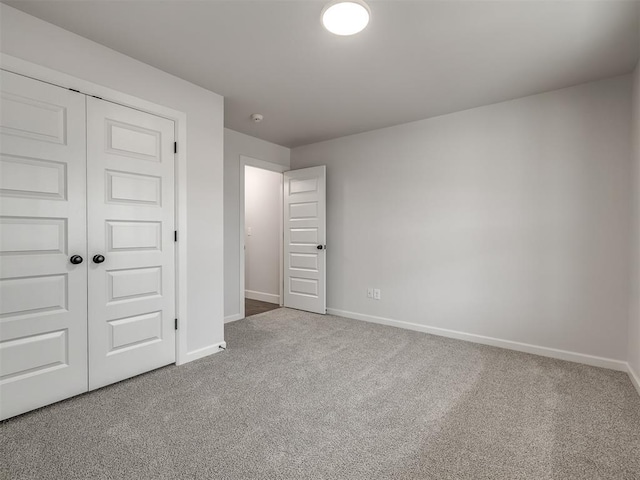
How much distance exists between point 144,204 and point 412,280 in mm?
2984

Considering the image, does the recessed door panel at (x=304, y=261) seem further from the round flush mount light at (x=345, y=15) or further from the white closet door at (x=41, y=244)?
the round flush mount light at (x=345, y=15)

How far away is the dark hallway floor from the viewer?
4641mm

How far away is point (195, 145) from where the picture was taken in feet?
9.33

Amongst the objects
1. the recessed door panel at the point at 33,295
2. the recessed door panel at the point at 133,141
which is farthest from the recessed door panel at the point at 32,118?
the recessed door panel at the point at 33,295

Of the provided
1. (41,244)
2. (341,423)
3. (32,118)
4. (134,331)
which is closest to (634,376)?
(341,423)

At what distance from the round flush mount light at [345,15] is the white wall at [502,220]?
83.1 inches

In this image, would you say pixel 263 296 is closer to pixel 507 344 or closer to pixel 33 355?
pixel 33 355

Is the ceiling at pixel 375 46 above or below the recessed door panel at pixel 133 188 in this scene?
above

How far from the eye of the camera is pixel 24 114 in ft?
6.36

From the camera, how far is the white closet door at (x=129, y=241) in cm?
226

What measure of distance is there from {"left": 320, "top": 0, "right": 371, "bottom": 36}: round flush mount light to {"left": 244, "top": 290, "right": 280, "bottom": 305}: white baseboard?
4037 millimetres

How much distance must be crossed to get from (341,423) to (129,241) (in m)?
2.04

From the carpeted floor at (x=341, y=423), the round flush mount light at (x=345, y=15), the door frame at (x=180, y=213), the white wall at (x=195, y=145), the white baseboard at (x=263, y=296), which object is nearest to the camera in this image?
the carpeted floor at (x=341, y=423)

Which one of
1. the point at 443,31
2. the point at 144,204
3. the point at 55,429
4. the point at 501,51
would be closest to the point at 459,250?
the point at 501,51
